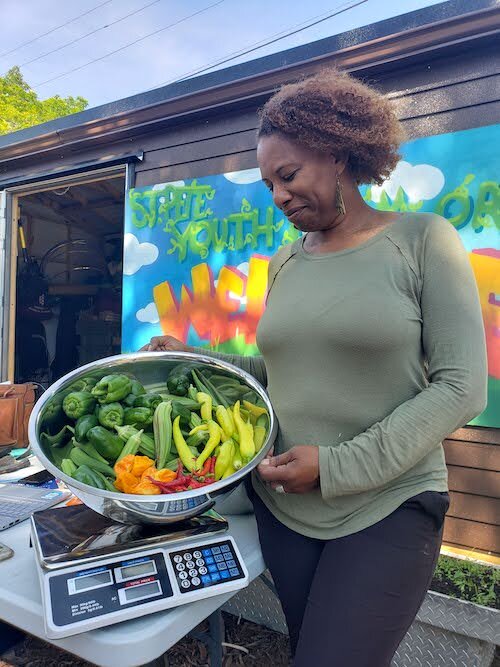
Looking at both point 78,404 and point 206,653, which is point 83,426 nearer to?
point 78,404

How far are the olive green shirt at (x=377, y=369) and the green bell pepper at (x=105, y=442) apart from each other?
388 millimetres

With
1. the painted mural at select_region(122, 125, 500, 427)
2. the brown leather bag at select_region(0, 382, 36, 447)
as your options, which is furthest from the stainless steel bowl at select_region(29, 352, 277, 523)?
the painted mural at select_region(122, 125, 500, 427)

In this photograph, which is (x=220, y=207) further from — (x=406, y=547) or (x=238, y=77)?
(x=406, y=547)

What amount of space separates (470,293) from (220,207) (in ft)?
8.80

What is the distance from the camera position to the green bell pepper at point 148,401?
1.28 metres

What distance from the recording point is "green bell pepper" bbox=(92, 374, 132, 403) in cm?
127

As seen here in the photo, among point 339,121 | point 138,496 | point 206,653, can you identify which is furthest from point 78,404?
point 206,653

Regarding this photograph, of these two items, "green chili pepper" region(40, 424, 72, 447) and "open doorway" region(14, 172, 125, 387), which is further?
"open doorway" region(14, 172, 125, 387)

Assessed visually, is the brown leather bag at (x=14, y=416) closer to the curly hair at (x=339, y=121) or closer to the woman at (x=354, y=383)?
the woman at (x=354, y=383)

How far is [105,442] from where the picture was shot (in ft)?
3.82

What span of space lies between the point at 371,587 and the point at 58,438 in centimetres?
81

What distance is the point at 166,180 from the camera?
3803 millimetres

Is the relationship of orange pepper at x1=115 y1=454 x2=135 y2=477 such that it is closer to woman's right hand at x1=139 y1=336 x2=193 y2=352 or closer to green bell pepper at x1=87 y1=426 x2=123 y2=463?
green bell pepper at x1=87 y1=426 x2=123 y2=463

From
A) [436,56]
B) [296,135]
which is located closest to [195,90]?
[436,56]
